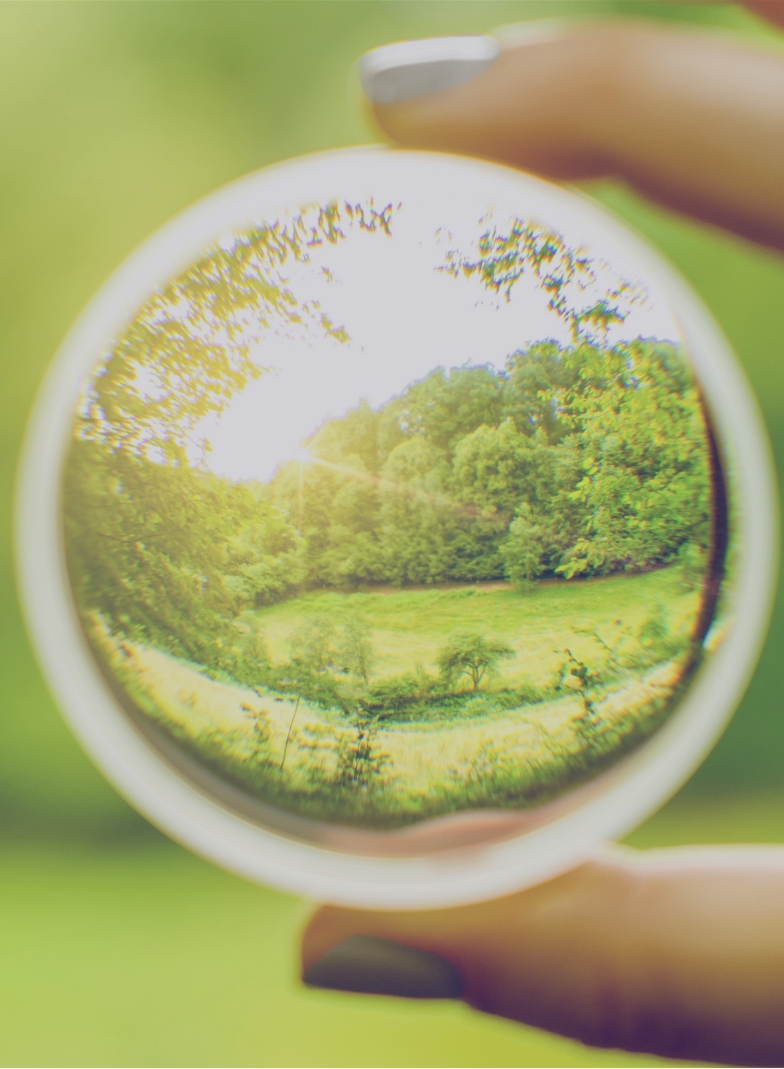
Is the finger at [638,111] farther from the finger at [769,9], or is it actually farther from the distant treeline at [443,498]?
the distant treeline at [443,498]

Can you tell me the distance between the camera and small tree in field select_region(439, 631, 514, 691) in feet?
3.49

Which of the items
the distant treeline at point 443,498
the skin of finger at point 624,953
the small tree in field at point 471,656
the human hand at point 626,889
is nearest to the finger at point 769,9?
the human hand at point 626,889

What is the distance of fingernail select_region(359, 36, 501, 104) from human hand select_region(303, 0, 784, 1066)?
19 mm

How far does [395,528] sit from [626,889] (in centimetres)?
80

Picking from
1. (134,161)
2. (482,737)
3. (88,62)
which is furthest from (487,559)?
(88,62)

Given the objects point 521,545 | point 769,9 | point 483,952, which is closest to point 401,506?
point 521,545

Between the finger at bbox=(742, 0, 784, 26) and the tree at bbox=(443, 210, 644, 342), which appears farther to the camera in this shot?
the finger at bbox=(742, 0, 784, 26)

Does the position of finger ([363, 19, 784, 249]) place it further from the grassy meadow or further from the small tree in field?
the small tree in field

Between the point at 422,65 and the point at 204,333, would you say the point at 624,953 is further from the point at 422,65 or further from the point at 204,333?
the point at 422,65

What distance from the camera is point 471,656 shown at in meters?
1.07

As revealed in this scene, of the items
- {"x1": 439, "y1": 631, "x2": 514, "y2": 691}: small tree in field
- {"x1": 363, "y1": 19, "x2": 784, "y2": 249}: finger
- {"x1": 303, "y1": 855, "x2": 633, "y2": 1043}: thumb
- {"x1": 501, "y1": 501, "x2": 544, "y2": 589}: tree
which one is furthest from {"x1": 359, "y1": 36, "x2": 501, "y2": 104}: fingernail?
{"x1": 303, "y1": 855, "x2": 633, "y2": 1043}: thumb

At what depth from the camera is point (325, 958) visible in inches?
50.1

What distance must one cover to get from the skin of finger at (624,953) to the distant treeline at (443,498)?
2.00ft

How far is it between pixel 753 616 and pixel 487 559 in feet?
1.55
